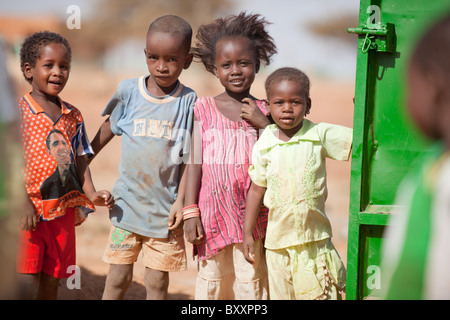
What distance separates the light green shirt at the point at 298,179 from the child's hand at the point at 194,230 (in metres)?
0.39

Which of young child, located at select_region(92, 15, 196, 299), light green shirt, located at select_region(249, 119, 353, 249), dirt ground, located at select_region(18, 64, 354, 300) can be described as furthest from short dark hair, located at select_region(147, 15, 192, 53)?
dirt ground, located at select_region(18, 64, 354, 300)

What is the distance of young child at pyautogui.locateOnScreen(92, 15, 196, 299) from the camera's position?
3.47m

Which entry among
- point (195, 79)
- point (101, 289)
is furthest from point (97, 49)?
point (101, 289)

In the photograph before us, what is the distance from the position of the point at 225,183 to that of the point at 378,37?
1.13 meters

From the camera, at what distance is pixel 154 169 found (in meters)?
3.49

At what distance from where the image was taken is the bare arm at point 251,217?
3303mm

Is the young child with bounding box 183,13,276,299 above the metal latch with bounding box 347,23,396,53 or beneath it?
beneath

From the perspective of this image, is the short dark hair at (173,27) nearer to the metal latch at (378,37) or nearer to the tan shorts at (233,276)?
the metal latch at (378,37)

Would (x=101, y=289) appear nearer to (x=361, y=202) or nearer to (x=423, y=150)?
(x=361, y=202)

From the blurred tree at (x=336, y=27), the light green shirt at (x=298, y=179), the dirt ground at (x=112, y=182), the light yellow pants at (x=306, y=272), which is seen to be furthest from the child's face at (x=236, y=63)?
the blurred tree at (x=336, y=27)

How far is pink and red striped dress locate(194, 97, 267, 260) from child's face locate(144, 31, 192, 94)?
343 millimetres

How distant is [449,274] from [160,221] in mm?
2151

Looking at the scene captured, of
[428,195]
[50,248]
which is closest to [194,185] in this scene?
[50,248]

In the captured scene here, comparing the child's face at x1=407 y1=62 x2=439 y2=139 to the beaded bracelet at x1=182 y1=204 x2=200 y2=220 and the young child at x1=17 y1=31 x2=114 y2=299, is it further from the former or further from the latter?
the young child at x1=17 y1=31 x2=114 y2=299
